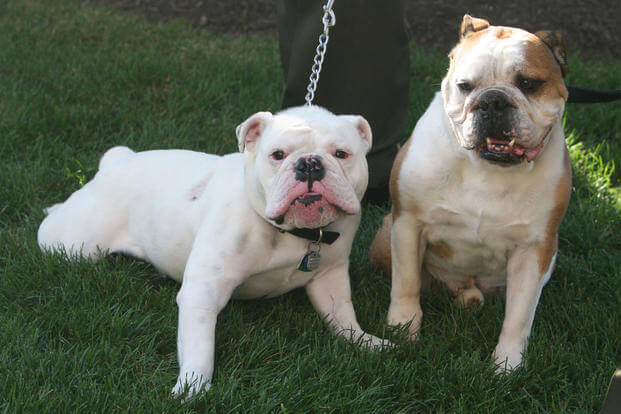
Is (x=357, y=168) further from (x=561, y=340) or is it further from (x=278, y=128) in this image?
(x=561, y=340)

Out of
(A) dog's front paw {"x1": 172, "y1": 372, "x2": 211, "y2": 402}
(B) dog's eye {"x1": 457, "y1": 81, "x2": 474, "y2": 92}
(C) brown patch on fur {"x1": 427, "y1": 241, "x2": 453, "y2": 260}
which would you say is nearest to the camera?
(A) dog's front paw {"x1": 172, "y1": 372, "x2": 211, "y2": 402}

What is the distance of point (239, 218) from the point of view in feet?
9.52

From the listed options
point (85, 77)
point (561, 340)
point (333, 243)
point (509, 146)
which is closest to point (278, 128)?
point (333, 243)

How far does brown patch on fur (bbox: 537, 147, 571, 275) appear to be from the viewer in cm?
288

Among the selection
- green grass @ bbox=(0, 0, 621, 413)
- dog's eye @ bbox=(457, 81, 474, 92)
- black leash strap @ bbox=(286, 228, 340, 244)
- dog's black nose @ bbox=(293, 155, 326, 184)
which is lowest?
green grass @ bbox=(0, 0, 621, 413)

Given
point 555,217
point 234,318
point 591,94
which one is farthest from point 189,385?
point 591,94

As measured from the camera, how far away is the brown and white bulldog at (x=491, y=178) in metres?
2.65

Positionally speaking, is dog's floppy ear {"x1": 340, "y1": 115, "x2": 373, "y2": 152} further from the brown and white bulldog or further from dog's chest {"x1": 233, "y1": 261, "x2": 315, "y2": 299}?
dog's chest {"x1": 233, "y1": 261, "x2": 315, "y2": 299}

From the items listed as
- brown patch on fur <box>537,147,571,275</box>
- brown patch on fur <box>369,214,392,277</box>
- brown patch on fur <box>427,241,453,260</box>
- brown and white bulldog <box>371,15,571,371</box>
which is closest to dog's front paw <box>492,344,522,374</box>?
brown and white bulldog <box>371,15,571,371</box>

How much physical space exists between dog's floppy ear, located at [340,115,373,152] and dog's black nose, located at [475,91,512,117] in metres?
0.52

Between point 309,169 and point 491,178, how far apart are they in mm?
776

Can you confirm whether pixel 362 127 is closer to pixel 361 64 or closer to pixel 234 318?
pixel 234 318

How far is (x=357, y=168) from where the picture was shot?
283 centimetres

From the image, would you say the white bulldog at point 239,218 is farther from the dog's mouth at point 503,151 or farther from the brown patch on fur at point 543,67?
the brown patch on fur at point 543,67
